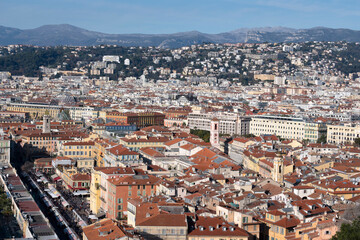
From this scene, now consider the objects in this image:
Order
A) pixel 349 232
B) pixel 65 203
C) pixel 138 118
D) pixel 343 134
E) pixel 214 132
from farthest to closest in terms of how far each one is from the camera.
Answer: pixel 138 118 < pixel 343 134 < pixel 214 132 < pixel 65 203 < pixel 349 232

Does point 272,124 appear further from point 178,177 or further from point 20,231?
point 20,231

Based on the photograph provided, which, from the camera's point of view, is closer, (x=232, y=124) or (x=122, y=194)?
(x=122, y=194)

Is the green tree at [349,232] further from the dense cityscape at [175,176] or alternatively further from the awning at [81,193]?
the awning at [81,193]

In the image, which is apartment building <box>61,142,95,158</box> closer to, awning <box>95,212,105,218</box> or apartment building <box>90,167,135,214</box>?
apartment building <box>90,167,135,214</box>

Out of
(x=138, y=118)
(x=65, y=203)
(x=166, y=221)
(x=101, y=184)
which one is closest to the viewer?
(x=166, y=221)

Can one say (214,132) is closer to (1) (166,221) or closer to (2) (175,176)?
(2) (175,176)

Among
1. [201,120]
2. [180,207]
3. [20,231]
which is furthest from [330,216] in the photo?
[201,120]

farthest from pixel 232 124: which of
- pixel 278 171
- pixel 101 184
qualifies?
pixel 101 184
